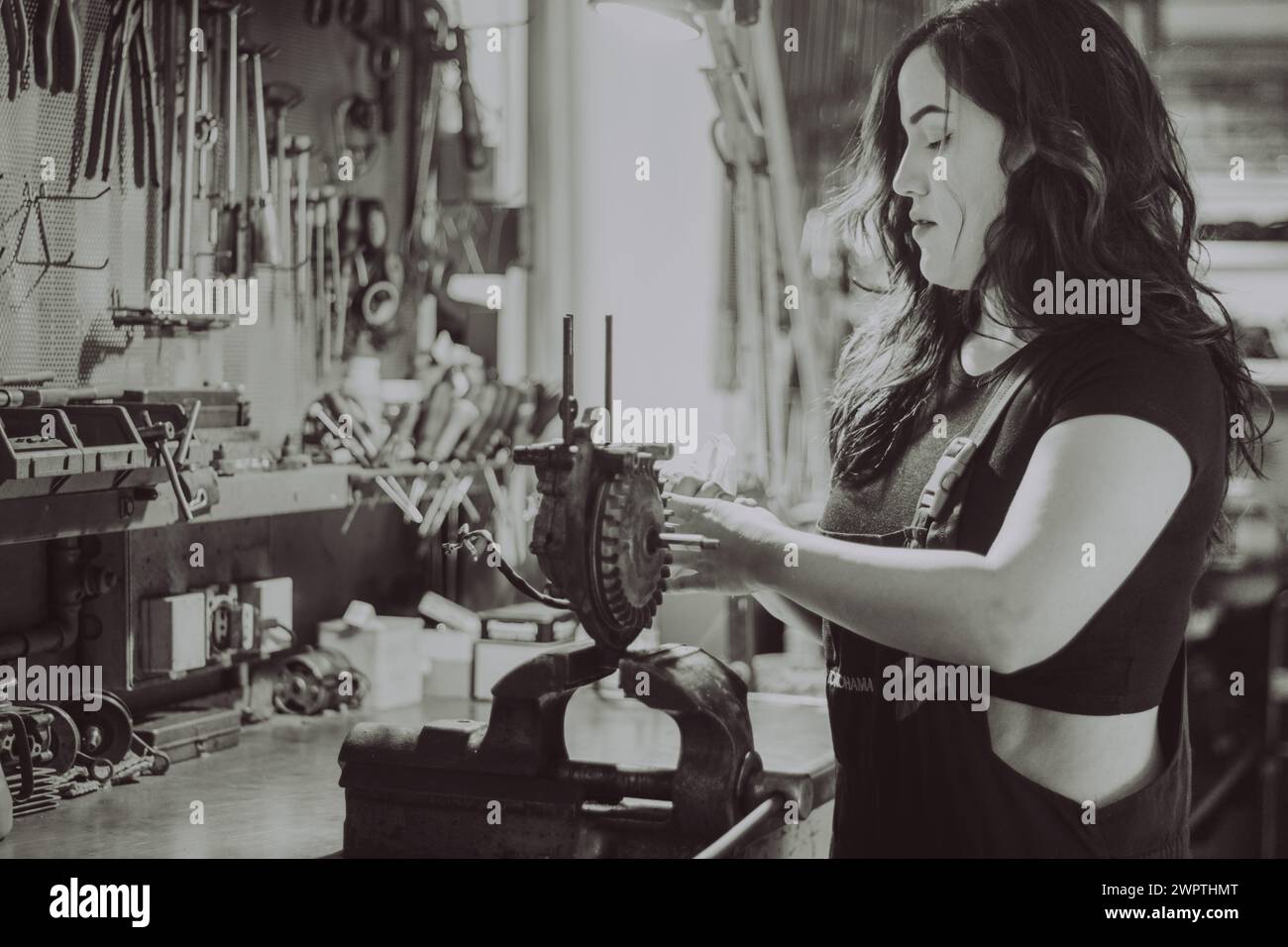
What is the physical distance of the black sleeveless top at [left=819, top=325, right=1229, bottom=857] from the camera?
5.16 feet

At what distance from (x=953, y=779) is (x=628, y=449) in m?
0.60

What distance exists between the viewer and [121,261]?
2967 mm

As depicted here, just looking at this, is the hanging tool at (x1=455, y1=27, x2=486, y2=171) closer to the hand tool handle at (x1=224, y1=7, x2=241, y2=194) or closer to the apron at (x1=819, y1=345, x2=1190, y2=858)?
the hand tool handle at (x1=224, y1=7, x2=241, y2=194)

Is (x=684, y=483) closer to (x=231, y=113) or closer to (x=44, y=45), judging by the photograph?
(x=44, y=45)

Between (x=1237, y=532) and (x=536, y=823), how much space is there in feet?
10.2

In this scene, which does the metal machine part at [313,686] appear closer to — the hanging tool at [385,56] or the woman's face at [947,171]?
the hanging tool at [385,56]

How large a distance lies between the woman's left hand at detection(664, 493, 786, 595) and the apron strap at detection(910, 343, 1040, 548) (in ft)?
0.57

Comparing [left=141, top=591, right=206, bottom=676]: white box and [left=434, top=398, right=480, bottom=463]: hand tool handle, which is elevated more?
[left=434, top=398, right=480, bottom=463]: hand tool handle

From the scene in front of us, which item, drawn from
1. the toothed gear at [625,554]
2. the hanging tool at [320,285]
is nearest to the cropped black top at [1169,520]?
the toothed gear at [625,554]

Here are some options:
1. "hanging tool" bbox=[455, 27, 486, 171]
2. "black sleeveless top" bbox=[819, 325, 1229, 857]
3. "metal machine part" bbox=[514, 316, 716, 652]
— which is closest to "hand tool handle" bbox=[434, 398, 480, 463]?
"hanging tool" bbox=[455, 27, 486, 171]
